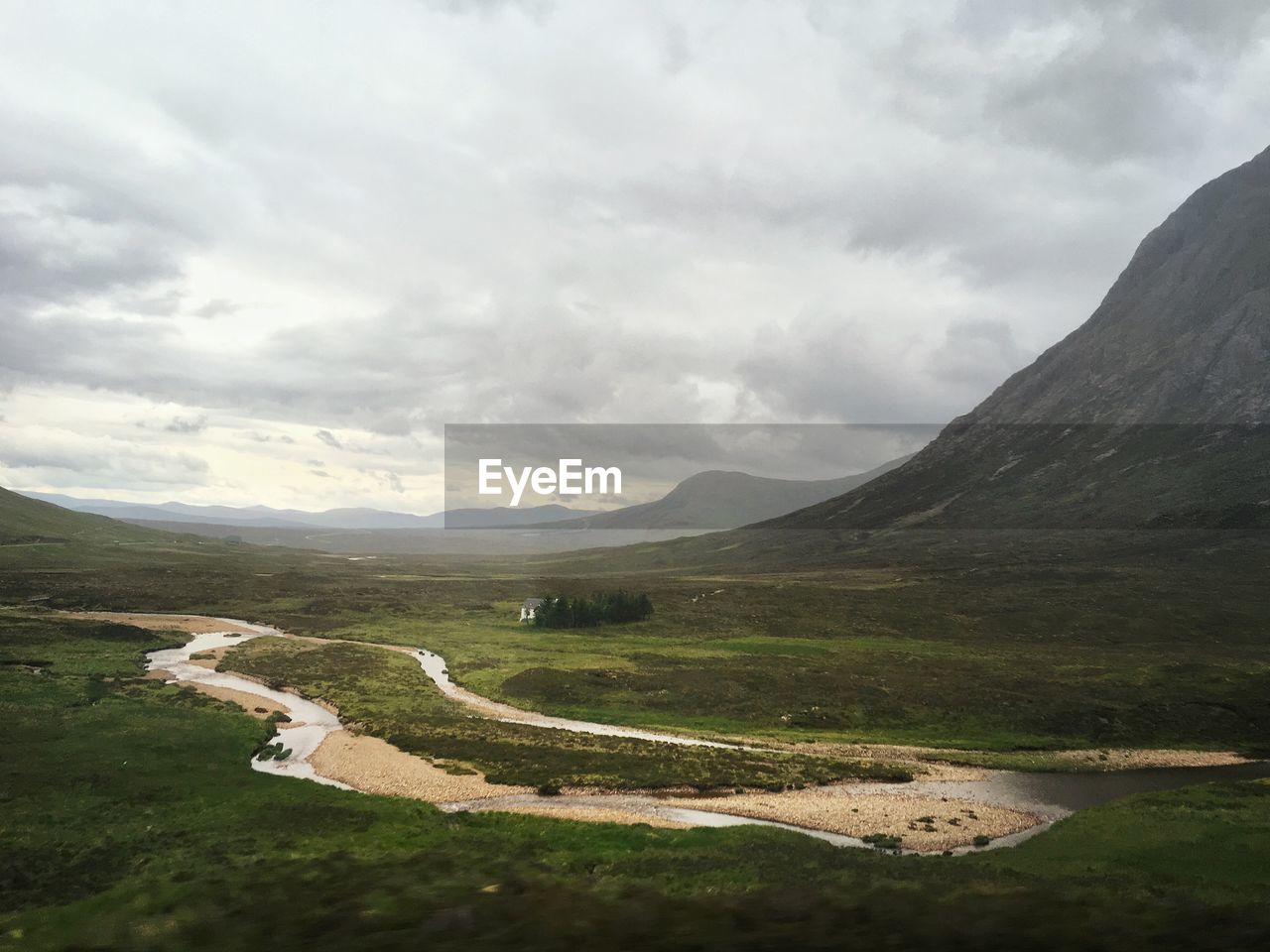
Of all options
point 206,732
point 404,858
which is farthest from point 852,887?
point 206,732

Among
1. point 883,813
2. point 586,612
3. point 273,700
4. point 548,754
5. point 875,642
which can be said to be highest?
point 586,612

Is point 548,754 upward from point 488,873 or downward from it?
downward

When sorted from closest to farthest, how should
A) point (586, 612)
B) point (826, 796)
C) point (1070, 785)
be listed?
1. point (826, 796)
2. point (1070, 785)
3. point (586, 612)

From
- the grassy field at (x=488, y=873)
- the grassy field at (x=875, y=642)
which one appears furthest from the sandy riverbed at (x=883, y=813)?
the grassy field at (x=875, y=642)

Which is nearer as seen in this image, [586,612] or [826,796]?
[826,796]

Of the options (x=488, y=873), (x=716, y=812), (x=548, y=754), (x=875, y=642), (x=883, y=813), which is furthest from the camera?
(x=875, y=642)

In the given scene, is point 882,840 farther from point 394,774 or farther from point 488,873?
point 394,774

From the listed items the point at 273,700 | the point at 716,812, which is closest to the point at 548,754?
the point at 716,812

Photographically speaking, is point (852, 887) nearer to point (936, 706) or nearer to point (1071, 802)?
point (1071, 802)
